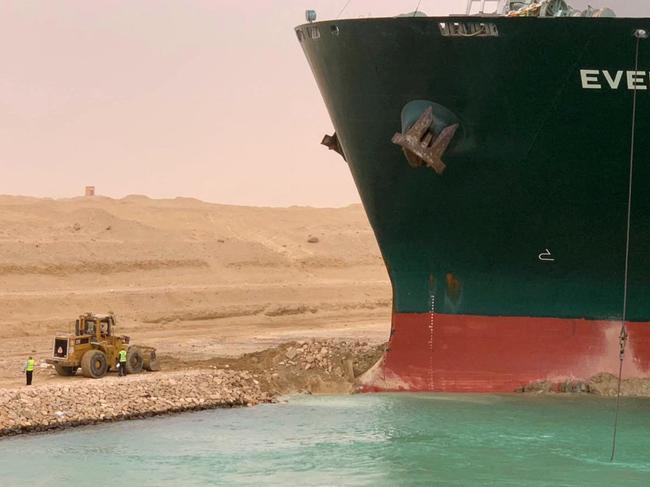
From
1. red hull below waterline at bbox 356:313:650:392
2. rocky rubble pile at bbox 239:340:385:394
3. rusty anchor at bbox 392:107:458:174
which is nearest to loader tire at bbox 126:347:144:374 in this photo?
rocky rubble pile at bbox 239:340:385:394

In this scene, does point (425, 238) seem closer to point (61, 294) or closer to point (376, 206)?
point (376, 206)

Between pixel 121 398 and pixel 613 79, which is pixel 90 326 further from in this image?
pixel 613 79

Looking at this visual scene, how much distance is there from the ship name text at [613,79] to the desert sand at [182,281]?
9.96 m

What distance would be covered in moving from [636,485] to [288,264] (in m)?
37.4

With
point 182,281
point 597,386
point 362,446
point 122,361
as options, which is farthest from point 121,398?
point 182,281

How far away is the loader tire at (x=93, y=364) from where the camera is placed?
2442cm

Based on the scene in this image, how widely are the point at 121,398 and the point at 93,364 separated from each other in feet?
8.19

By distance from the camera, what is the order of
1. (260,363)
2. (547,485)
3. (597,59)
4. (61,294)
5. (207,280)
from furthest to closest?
(207,280) → (61,294) → (260,363) → (597,59) → (547,485)

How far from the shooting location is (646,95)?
20.9 meters

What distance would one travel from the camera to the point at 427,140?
851 inches

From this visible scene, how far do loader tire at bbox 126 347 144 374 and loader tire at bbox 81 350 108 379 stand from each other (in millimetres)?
426

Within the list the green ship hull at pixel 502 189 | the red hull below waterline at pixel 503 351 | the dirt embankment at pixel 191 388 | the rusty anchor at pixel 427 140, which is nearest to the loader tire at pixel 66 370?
the dirt embankment at pixel 191 388

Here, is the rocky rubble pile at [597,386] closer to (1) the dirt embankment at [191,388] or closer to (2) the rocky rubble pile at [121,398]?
(1) the dirt embankment at [191,388]

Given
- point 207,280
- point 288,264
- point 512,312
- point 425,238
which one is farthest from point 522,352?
point 288,264
